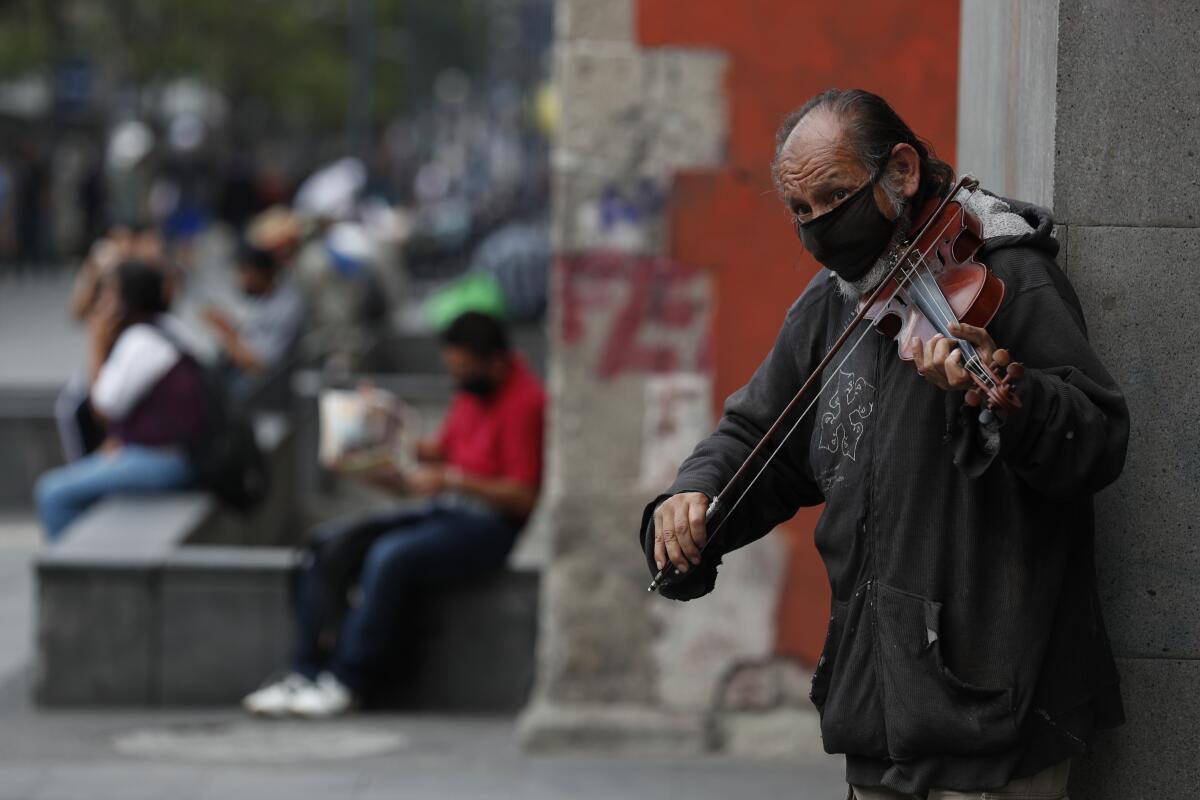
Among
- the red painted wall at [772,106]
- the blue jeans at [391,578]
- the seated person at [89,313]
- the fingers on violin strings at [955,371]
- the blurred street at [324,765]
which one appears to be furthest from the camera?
the seated person at [89,313]

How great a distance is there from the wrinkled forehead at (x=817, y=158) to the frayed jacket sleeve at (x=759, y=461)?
1.07ft

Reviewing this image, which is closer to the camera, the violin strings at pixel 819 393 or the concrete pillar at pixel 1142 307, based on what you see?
the violin strings at pixel 819 393

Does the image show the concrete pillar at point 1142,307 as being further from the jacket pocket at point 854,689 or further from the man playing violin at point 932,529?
the jacket pocket at point 854,689

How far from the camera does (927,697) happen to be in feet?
9.65

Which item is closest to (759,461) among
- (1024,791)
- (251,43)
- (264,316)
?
(1024,791)

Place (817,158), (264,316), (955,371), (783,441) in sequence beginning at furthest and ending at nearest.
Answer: (264,316) < (783,441) < (817,158) < (955,371)

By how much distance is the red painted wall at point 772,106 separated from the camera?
6395mm

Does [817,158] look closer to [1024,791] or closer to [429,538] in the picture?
[1024,791]

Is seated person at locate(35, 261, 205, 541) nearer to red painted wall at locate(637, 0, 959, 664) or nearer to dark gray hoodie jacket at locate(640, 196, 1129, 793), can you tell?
red painted wall at locate(637, 0, 959, 664)

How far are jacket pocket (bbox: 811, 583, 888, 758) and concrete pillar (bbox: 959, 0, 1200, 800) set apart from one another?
0.53 m

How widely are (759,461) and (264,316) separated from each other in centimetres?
991

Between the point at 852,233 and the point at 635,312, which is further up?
the point at 852,233

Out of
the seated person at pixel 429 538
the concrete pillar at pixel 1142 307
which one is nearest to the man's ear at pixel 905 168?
the concrete pillar at pixel 1142 307

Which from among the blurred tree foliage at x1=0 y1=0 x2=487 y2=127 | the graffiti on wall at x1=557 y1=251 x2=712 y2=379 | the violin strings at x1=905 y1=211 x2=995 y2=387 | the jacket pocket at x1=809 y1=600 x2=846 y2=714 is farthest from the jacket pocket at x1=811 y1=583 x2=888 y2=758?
the blurred tree foliage at x1=0 y1=0 x2=487 y2=127
